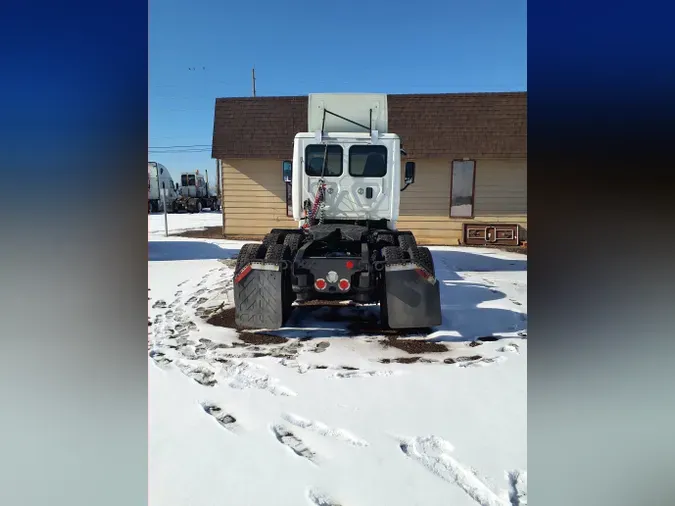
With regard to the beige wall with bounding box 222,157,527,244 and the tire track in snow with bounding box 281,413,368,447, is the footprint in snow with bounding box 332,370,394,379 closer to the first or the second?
the tire track in snow with bounding box 281,413,368,447

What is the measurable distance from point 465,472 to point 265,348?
8.45 feet

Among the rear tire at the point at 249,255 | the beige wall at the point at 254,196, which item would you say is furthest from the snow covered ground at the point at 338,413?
the beige wall at the point at 254,196

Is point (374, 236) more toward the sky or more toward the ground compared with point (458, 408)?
more toward the sky

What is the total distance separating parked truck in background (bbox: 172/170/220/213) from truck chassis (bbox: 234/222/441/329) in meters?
25.8

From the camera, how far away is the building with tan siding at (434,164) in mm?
12805

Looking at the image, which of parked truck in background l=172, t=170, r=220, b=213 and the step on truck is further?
parked truck in background l=172, t=170, r=220, b=213

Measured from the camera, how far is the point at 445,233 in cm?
1322

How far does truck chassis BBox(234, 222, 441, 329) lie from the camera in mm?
4496

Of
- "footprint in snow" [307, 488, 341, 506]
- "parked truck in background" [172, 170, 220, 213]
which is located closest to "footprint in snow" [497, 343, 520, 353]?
"footprint in snow" [307, 488, 341, 506]

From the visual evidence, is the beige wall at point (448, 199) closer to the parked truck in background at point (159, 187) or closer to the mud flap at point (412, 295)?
the mud flap at point (412, 295)
